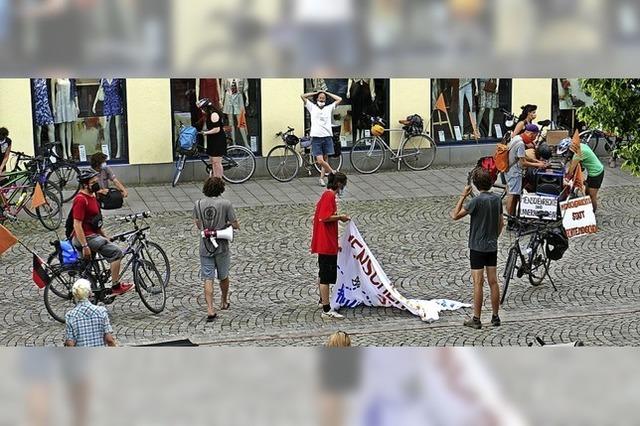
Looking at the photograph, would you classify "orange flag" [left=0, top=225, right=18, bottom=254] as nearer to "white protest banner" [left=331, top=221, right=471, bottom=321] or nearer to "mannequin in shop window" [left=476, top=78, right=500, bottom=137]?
"white protest banner" [left=331, top=221, right=471, bottom=321]

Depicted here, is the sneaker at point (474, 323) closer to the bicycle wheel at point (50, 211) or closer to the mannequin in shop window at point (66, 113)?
the bicycle wheel at point (50, 211)

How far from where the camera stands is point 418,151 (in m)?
19.1

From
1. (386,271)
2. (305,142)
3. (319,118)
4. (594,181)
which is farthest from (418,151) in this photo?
(386,271)

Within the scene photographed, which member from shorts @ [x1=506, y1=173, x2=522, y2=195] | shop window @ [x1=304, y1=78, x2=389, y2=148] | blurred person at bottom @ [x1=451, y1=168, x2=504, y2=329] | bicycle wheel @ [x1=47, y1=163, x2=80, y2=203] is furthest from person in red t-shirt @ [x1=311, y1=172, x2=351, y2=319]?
shop window @ [x1=304, y1=78, x2=389, y2=148]

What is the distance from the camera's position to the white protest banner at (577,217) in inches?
459

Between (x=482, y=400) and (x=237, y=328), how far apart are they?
360 inches

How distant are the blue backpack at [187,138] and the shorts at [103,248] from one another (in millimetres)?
6695

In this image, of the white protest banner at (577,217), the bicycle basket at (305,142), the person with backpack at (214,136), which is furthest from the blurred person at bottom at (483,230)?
the bicycle basket at (305,142)

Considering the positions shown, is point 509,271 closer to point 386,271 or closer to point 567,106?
point 386,271

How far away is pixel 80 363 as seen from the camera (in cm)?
154

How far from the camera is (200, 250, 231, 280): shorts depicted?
1071 centimetres

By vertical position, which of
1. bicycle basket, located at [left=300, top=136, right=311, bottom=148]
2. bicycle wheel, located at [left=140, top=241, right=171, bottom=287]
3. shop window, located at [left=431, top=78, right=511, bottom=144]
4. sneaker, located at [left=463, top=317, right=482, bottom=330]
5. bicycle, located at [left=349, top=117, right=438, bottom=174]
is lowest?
sneaker, located at [left=463, top=317, right=482, bottom=330]
